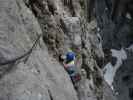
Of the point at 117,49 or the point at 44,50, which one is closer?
the point at 44,50

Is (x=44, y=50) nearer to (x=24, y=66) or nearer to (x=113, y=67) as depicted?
(x=24, y=66)

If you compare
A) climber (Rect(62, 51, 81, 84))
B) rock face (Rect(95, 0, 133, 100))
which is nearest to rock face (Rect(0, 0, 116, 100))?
climber (Rect(62, 51, 81, 84))

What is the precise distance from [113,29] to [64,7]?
1824 cm

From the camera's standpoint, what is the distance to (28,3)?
30.2ft

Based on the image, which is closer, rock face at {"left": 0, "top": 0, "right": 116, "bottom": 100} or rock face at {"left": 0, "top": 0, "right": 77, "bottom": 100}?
rock face at {"left": 0, "top": 0, "right": 77, "bottom": 100}

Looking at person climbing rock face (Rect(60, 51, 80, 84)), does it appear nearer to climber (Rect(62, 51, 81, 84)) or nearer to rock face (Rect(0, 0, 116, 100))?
climber (Rect(62, 51, 81, 84))

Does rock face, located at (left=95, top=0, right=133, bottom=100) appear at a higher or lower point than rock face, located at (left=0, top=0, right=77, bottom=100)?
lower

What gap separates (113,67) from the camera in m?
24.9

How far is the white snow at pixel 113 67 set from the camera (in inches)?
943

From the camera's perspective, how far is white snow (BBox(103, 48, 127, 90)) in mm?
23953

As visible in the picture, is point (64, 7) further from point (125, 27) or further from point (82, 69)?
point (125, 27)

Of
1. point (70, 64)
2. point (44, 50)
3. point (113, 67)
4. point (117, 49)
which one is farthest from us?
point (117, 49)

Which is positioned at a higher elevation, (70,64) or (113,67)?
(70,64)

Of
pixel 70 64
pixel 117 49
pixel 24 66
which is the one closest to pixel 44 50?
pixel 70 64
